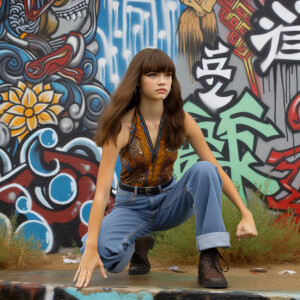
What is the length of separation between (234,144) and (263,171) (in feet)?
1.39

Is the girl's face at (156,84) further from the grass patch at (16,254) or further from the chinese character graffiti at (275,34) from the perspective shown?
Result: the chinese character graffiti at (275,34)

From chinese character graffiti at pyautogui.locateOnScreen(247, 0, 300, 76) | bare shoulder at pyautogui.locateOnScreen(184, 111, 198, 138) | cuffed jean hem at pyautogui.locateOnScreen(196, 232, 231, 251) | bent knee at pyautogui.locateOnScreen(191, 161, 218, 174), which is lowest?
cuffed jean hem at pyautogui.locateOnScreen(196, 232, 231, 251)

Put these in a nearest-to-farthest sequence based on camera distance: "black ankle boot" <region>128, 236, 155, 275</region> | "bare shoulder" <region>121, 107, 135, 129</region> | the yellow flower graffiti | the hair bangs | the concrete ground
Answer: the concrete ground, the hair bangs, "bare shoulder" <region>121, 107, 135, 129</region>, "black ankle boot" <region>128, 236, 155, 275</region>, the yellow flower graffiti

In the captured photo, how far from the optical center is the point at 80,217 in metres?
5.17

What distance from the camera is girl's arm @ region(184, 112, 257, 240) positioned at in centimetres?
254

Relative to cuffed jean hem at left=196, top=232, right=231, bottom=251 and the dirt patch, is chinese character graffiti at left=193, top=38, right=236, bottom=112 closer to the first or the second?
the dirt patch

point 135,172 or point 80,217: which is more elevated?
point 135,172

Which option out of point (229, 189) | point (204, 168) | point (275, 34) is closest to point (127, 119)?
point (204, 168)

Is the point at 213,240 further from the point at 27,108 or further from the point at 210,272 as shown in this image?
the point at 27,108

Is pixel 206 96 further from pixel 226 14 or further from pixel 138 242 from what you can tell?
pixel 138 242

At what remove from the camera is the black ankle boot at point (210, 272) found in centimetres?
237

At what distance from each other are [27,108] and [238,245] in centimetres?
287

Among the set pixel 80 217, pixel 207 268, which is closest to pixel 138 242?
pixel 207 268

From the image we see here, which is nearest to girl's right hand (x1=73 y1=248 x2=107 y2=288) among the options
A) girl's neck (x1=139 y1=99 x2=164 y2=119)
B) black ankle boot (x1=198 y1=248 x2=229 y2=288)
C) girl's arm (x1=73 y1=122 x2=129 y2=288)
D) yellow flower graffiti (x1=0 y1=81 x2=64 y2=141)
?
girl's arm (x1=73 y1=122 x2=129 y2=288)
